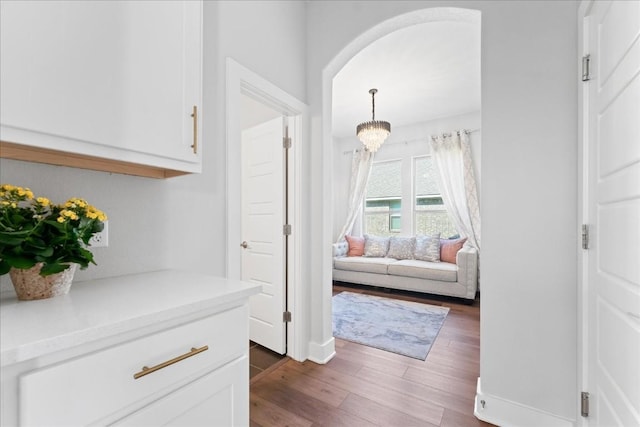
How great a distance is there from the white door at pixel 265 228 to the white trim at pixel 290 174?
10 centimetres

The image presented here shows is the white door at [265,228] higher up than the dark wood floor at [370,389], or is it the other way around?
the white door at [265,228]

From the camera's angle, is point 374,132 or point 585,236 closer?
point 585,236

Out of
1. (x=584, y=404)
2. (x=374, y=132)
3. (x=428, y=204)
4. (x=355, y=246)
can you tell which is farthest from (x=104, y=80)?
(x=428, y=204)

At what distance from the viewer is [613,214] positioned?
1034 mm

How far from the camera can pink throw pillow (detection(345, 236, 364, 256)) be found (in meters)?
5.11

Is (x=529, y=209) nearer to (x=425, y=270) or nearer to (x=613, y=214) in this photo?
(x=613, y=214)

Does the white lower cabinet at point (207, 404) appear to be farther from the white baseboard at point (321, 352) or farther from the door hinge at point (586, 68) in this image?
the door hinge at point (586, 68)

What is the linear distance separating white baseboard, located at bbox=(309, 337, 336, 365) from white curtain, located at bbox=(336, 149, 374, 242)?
11.2ft

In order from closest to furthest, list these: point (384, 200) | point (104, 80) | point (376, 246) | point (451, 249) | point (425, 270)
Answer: point (104, 80) → point (425, 270) → point (451, 249) → point (376, 246) → point (384, 200)

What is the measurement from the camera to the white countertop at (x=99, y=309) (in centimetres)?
53

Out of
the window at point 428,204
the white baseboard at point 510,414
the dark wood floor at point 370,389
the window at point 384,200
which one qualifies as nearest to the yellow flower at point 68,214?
the dark wood floor at point 370,389

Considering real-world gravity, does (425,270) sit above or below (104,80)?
below

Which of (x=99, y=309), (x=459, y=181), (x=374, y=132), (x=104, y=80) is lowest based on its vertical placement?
(x=99, y=309)

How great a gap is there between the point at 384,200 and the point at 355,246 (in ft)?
3.67
